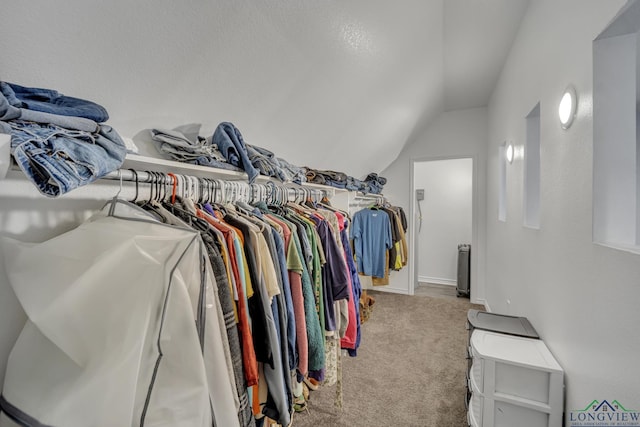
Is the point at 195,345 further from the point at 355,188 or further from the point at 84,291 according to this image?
the point at 355,188

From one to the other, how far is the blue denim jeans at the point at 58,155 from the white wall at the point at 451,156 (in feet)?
12.7

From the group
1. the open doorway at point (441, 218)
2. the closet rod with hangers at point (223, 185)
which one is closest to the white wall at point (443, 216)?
the open doorway at point (441, 218)

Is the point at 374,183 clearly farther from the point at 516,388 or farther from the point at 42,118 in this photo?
the point at 42,118

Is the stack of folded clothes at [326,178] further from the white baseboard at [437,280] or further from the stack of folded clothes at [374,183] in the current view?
the white baseboard at [437,280]

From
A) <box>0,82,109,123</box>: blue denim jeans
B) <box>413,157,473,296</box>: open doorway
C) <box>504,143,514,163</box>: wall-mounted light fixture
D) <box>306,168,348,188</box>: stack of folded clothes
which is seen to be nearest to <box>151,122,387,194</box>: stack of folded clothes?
<box>0,82,109,123</box>: blue denim jeans

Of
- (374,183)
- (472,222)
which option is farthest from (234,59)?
(472,222)

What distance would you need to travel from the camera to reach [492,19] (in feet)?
6.81

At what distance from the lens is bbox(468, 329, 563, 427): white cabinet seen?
1277 millimetres

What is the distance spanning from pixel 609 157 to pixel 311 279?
128 cm

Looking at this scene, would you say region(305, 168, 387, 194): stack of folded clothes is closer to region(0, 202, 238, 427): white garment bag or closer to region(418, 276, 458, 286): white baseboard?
region(0, 202, 238, 427): white garment bag

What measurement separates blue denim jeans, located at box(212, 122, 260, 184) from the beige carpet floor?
1576 mm

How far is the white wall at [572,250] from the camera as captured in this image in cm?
93

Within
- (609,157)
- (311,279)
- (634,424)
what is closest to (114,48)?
(311,279)

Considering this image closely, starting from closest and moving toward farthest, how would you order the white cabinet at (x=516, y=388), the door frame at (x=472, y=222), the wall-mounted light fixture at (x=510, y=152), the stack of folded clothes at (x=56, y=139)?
the stack of folded clothes at (x=56, y=139), the white cabinet at (x=516, y=388), the wall-mounted light fixture at (x=510, y=152), the door frame at (x=472, y=222)
